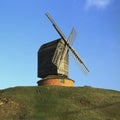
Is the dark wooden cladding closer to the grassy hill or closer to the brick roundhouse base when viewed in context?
the brick roundhouse base

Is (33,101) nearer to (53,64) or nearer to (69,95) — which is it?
(69,95)

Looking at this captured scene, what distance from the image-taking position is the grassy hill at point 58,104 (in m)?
60.5

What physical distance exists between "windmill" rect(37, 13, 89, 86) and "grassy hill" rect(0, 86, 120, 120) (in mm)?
8570

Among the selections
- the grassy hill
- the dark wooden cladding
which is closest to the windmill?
the dark wooden cladding

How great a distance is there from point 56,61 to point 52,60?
94cm

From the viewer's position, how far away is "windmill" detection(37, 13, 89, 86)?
8194 centimetres

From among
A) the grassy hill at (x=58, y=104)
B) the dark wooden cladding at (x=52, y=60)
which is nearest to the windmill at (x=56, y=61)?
the dark wooden cladding at (x=52, y=60)

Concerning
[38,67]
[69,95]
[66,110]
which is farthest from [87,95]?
[38,67]

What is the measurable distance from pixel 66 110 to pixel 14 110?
9.01 metres

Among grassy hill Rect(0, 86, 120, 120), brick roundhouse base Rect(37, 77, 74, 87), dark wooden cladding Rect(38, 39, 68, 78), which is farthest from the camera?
brick roundhouse base Rect(37, 77, 74, 87)

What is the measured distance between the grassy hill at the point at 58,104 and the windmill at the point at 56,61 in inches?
337

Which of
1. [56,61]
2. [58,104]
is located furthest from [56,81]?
[58,104]

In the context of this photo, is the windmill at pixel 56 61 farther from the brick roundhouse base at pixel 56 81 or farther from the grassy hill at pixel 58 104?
the grassy hill at pixel 58 104

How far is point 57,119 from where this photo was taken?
192 feet
